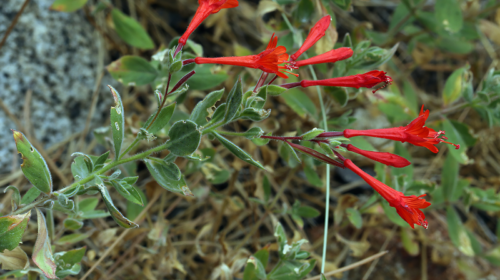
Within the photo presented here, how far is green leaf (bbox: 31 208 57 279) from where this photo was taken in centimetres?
127

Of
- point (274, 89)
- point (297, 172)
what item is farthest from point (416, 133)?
point (297, 172)

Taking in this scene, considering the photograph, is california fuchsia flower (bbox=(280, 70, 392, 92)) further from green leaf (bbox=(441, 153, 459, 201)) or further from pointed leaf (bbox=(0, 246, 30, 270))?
green leaf (bbox=(441, 153, 459, 201))

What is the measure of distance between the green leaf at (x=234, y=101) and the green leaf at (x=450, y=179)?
1879mm

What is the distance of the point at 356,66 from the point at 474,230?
2.12 metres

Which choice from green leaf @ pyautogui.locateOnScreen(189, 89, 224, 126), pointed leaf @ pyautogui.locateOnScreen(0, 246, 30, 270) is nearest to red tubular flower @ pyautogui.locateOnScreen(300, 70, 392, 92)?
green leaf @ pyautogui.locateOnScreen(189, 89, 224, 126)

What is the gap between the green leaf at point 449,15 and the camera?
2.51 meters

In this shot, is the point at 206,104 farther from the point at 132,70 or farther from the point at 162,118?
the point at 132,70

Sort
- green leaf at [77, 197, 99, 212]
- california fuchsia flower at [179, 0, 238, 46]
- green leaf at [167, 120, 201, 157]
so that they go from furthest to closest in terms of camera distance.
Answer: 1. green leaf at [77, 197, 99, 212]
2. california fuchsia flower at [179, 0, 238, 46]
3. green leaf at [167, 120, 201, 157]

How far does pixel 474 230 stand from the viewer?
10.4 feet

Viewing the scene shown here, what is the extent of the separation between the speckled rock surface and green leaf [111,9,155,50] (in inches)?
13.5

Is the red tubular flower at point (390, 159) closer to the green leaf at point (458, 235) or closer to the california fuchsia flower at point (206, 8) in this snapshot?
the california fuchsia flower at point (206, 8)

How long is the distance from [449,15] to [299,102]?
4.16 ft

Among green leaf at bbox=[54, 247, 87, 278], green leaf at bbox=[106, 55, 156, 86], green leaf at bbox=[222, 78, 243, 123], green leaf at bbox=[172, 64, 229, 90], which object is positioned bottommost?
green leaf at bbox=[54, 247, 87, 278]

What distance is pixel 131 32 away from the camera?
254 centimetres
